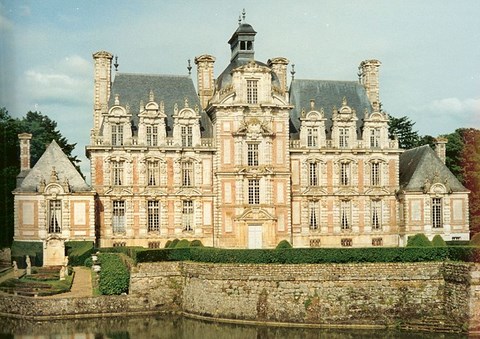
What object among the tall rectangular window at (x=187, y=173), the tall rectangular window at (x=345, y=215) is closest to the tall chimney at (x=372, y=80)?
the tall rectangular window at (x=345, y=215)

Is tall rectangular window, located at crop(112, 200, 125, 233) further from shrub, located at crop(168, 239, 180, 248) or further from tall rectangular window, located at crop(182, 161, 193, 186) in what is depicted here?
tall rectangular window, located at crop(182, 161, 193, 186)

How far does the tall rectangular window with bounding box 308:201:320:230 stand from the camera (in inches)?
1809

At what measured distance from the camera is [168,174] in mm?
44312

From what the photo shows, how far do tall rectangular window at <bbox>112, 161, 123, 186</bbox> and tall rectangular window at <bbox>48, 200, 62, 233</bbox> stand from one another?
11.4 feet

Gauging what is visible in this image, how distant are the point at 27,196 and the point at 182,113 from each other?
1027 centimetres

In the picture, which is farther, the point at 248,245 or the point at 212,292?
the point at 248,245

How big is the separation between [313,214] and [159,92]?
12.3 m

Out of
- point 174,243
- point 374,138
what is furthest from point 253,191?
point 374,138

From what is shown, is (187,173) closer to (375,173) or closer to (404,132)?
(375,173)

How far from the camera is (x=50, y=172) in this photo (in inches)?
1690

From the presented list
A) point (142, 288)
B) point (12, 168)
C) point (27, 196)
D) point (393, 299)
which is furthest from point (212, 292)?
point (12, 168)

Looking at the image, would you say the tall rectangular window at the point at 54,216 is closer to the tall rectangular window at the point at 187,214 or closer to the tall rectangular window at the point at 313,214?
the tall rectangular window at the point at 187,214

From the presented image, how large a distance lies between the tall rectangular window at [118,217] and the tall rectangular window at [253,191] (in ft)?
24.8

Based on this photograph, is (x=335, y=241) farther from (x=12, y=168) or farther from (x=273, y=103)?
(x=12, y=168)
